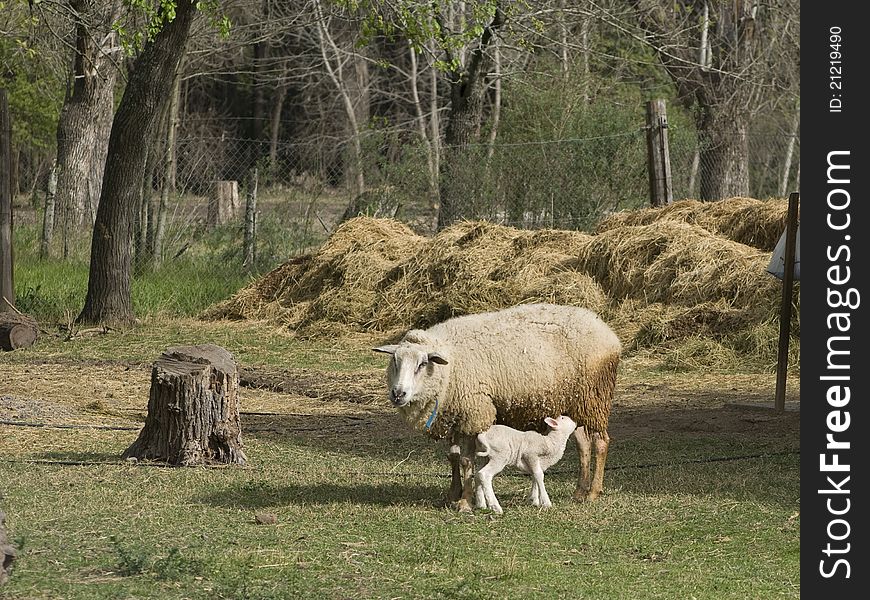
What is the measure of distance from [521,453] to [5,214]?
32.3 ft

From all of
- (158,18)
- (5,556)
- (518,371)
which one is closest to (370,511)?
(518,371)

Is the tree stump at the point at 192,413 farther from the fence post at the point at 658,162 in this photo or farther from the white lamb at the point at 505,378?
the fence post at the point at 658,162

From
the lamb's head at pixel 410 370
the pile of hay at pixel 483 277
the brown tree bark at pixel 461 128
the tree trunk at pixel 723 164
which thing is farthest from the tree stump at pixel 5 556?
the tree trunk at pixel 723 164

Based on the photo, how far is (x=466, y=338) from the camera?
7555 millimetres

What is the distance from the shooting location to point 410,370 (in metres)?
7.05

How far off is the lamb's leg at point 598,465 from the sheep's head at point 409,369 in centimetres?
116

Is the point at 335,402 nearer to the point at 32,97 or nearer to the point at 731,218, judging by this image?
the point at 731,218

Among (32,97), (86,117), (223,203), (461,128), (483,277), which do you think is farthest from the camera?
(32,97)

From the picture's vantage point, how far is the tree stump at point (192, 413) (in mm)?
8438

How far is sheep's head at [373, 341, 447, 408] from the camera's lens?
23.0ft

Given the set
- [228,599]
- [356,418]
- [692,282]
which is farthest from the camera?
[692,282]
